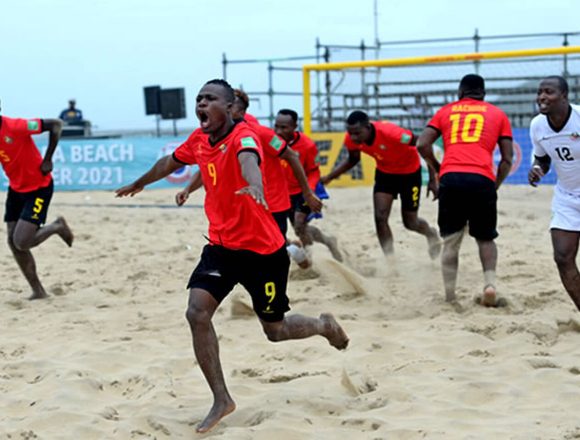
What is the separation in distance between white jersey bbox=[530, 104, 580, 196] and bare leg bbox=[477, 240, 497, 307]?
4.07 ft

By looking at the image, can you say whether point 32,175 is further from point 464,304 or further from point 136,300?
point 464,304

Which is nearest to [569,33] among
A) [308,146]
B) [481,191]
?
[308,146]

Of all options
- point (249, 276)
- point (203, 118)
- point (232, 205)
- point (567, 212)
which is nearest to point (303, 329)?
point (249, 276)

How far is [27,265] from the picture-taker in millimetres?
7574

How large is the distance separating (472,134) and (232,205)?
3020 mm

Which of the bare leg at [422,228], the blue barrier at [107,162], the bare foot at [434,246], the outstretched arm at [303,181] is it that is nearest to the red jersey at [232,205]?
the outstretched arm at [303,181]

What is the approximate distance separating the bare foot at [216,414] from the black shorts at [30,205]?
3.68 metres

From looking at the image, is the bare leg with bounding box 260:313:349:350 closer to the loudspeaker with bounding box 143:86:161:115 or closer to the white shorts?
the white shorts

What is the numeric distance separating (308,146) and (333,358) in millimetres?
3384

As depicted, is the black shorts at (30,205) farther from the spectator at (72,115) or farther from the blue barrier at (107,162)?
the spectator at (72,115)

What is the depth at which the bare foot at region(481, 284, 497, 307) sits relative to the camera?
6684 mm

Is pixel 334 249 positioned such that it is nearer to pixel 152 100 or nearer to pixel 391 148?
pixel 391 148

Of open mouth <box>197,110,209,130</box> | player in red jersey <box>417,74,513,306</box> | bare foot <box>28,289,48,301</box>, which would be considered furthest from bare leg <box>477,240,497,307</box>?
bare foot <box>28,289,48,301</box>

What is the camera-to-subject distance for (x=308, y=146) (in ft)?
27.9
